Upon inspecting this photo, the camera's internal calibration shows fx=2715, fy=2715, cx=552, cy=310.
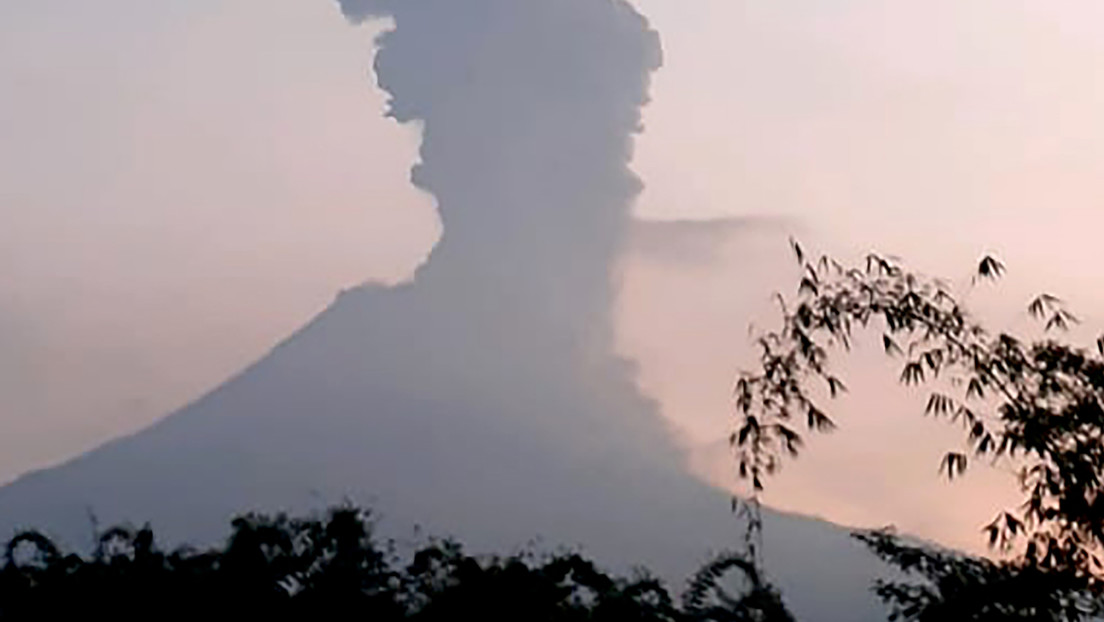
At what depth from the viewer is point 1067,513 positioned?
12.2m

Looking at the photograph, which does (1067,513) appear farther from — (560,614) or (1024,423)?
(560,614)

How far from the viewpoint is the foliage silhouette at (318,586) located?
36.2 ft

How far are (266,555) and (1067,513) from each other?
359cm

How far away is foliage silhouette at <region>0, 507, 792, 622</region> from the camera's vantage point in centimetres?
1104

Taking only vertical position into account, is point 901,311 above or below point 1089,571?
above

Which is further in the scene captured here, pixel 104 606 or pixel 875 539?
pixel 875 539

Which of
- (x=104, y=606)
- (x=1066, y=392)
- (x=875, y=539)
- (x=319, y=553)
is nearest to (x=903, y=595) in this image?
(x=875, y=539)

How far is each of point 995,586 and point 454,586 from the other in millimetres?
2222

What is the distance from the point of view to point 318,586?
37.3 ft

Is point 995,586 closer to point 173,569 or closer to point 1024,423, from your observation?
point 1024,423

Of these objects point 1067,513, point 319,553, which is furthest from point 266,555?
point 1067,513

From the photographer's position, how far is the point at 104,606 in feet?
37.4

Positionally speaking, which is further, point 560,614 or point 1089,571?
point 1089,571

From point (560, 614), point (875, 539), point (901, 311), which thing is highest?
point (901, 311)
